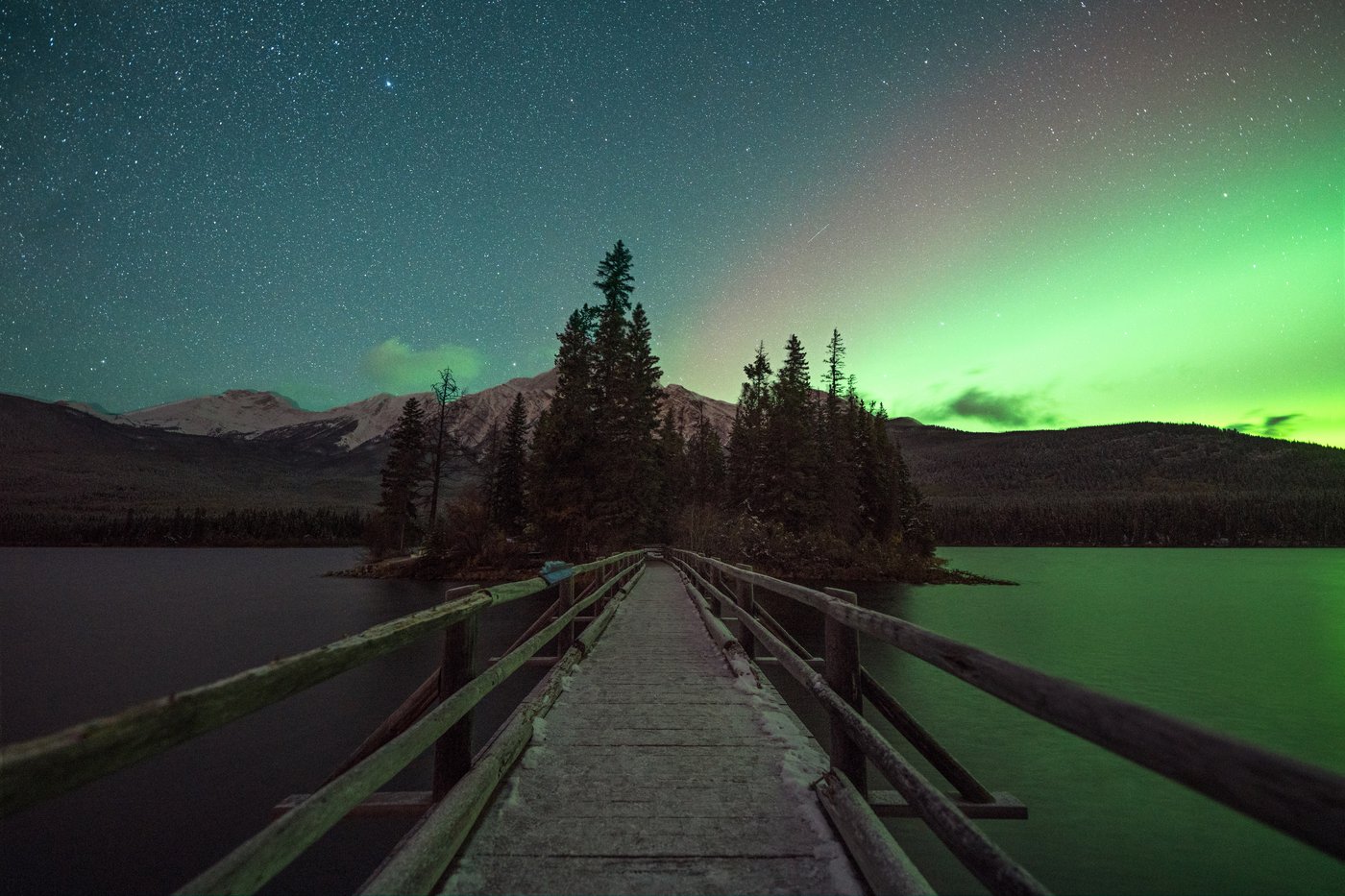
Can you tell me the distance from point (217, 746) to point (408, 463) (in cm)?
3657

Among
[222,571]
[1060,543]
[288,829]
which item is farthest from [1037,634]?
[1060,543]

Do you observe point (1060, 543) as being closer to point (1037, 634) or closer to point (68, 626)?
point (1037, 634)

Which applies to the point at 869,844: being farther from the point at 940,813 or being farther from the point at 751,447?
the point at 751,447

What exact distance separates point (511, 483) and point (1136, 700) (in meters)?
46.6

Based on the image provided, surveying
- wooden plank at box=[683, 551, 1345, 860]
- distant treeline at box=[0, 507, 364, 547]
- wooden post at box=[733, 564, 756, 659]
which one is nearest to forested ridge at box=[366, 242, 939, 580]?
wooden post at box=[733, 564, 756, 659]

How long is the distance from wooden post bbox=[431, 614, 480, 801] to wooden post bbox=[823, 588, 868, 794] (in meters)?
2.14

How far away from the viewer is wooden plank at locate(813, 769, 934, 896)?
7.76 ft

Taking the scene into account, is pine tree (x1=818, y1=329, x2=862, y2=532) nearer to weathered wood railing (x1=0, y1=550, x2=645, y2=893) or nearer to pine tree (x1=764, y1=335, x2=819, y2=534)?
pine tree (x1=764, y1=335, x2=819, y2=534)

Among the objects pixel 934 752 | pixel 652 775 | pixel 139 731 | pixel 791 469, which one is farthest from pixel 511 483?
pixel 139 731

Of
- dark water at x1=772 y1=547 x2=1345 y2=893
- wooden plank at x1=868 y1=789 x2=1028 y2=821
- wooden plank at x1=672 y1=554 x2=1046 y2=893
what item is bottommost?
dark water at x1=772 y1=547 x2=1345 y2=893

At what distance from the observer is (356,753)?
3.50m

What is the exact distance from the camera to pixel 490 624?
91.6 feet

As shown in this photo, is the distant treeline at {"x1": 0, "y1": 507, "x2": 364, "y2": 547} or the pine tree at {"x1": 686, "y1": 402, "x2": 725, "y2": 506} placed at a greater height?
the pine tree at {"x1": 686, "y1": 402, "x2": 725, "y2": 506}

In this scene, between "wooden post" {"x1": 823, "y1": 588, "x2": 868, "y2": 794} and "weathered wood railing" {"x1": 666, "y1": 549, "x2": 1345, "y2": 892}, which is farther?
"wooden post" {"x1": 823, "y1": 588, "x2": 868, "y2": 794}
